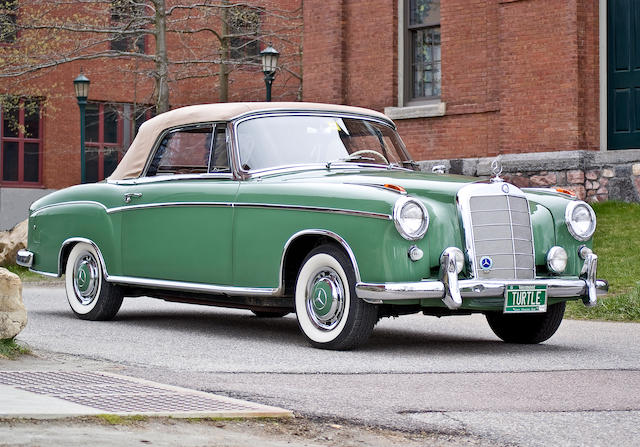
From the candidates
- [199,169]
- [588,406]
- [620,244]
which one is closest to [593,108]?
[620,244]

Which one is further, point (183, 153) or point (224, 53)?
point (224, 53)

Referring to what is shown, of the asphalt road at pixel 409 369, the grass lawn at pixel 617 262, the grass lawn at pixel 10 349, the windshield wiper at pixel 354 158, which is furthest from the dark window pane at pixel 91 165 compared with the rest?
the grass lawn at pixel 10 349

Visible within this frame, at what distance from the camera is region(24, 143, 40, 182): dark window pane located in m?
35.2

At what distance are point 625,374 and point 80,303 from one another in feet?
17.1

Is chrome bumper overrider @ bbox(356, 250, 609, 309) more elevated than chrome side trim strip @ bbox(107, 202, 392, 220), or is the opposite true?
chrome side trim strip @ bbox(107, 202, 392, 220)

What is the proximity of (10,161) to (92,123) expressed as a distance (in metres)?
2.96

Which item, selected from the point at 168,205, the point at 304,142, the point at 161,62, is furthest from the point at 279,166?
the point at 161,62

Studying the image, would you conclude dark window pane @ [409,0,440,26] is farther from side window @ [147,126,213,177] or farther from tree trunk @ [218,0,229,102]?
side window @ [147,126,213,177]

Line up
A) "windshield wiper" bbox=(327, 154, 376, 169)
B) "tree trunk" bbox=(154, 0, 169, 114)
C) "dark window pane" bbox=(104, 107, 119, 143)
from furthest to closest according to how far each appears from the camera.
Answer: "dark window pane" bbox=(104, 107, 119, 143) < "tree trunk" bbox=(154, 0, 169, 114) < "windshield wiper" bbox=(327, 154, 376, 169)

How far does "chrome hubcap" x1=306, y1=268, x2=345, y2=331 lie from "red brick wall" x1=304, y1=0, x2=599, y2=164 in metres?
9.86

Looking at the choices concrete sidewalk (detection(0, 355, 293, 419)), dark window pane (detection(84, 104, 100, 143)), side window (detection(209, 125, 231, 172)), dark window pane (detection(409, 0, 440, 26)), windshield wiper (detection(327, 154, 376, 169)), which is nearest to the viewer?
concrete sidewalk (detection(0, 355, 293, 419))

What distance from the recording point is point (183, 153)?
9.77 meters

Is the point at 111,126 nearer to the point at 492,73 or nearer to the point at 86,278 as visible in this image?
the point at 492,73

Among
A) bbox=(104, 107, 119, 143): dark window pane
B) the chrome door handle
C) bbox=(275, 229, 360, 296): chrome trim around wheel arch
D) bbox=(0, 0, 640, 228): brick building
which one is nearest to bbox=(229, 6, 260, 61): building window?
bbox=(104, 107, 119, 143): dark window pane
